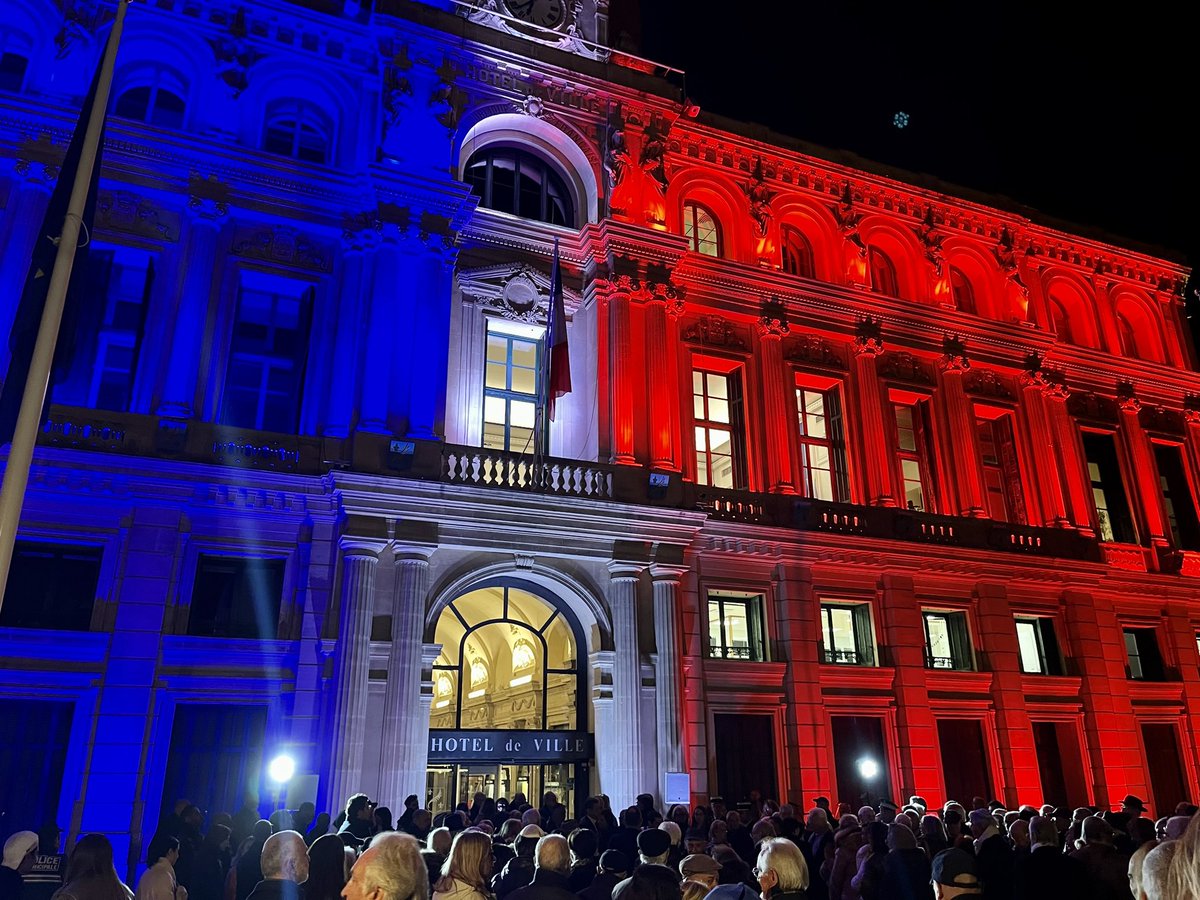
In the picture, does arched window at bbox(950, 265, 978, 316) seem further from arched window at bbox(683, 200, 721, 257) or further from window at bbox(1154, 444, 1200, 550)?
arched window at bbox(683, 200, 721, 257)

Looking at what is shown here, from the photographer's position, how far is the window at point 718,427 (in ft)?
74.9

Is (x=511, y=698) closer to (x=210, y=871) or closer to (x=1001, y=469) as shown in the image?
(x=210, y=871)

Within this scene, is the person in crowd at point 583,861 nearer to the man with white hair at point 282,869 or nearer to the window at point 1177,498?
the man with white hair at point 282,869

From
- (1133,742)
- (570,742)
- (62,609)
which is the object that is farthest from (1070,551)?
(62,609)

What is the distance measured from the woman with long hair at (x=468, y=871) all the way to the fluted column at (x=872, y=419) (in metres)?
19.6

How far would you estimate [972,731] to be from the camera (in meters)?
22.2

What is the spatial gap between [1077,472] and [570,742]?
18080 mm

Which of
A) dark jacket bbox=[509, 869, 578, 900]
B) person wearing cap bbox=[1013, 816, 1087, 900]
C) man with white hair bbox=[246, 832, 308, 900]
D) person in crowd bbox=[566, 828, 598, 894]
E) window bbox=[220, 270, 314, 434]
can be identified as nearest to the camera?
dark jacket bbox=[509, 869, 578, 900]

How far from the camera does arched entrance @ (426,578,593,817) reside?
59.1 feet

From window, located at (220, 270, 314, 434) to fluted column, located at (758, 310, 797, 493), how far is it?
1155cm

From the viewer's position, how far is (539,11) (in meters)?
23.7

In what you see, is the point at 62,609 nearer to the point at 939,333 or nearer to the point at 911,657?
the point at 911,657

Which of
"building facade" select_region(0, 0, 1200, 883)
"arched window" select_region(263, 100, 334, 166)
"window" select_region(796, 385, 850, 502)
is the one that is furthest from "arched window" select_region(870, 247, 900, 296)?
"arched window" select_region(263, 100, 334, 166)

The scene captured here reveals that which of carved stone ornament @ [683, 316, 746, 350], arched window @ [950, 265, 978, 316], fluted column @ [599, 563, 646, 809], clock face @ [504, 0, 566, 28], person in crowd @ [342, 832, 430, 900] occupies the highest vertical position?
clock face @ [504, 0, 566, 28]
